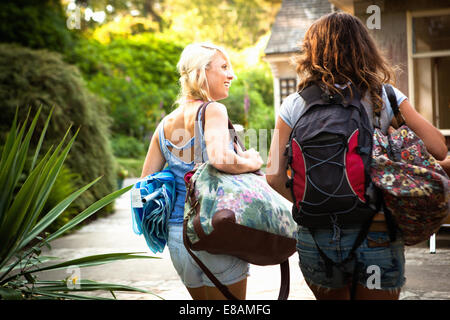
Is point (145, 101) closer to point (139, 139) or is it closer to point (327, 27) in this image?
point (139, 139)

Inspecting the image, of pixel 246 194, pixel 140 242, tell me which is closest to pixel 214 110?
pixel 246 194

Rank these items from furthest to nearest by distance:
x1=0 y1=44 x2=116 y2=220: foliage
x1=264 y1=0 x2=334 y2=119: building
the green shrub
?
the green shrub, x1=264 y1=0 x2=334 y2=119: building, x1=0 y1=44 x2=116 y2=220: foliage

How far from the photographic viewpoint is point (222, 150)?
222cm

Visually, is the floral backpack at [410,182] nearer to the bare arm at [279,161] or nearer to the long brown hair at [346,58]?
the long brown hair at [346,58]

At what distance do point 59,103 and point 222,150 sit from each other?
6932mm

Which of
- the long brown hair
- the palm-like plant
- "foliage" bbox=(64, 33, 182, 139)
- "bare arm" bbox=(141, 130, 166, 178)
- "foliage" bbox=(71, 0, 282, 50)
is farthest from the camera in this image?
"foliage" bbox=(71, 0, 282, 50)

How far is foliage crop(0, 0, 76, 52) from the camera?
11.9 meters

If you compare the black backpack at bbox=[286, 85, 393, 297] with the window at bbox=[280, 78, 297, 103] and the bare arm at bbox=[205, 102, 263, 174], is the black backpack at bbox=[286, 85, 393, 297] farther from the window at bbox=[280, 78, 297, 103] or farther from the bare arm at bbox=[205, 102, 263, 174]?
the window at bbox=[280, 78, 297, 103]

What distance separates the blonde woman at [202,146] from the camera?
89.5 inches

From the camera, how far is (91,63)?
16812mm

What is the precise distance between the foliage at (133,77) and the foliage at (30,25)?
252 cm

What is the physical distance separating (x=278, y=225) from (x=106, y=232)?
21.2 feet

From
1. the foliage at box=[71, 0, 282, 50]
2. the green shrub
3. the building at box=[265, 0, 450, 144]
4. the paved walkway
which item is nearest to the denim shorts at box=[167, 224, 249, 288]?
the paved walkway

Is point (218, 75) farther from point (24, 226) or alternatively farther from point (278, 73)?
point (278, 73)
